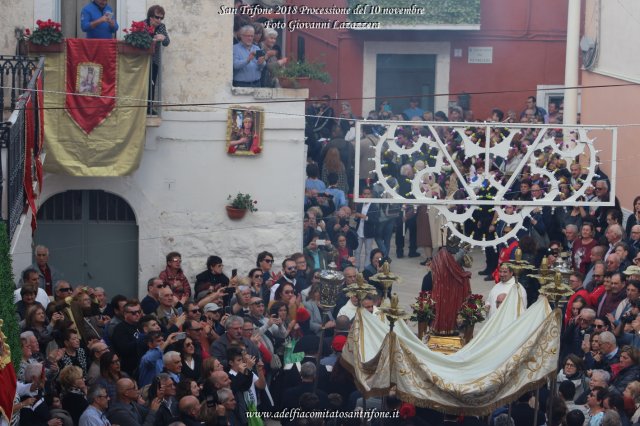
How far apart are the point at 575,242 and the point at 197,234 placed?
17.2 ft

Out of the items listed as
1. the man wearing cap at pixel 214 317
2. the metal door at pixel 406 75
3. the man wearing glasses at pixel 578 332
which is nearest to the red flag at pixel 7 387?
the man wearing cap at pixel 214 317

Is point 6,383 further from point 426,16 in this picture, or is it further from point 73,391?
point 426,16

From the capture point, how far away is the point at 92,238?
22.0 m

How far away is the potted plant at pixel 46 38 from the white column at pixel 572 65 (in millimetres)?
8845

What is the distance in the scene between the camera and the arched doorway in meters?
21.9

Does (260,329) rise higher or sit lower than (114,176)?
lower

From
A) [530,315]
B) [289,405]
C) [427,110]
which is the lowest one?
[289,405]

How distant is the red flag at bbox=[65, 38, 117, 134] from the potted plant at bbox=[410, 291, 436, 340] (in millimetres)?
5827

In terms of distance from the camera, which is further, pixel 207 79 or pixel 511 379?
pixel 207 79

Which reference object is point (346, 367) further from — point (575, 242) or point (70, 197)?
point (70, 197)

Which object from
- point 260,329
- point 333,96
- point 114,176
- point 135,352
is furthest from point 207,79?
point 333,96

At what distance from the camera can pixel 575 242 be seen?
20422 mm

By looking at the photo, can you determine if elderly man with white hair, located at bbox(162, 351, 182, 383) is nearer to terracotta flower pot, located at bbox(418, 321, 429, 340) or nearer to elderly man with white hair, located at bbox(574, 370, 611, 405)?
terracotta flower pot, located at bbox(418, 321, 429, 340)

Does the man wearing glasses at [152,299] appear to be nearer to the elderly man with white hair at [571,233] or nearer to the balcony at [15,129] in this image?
the balcony at [15,129]
